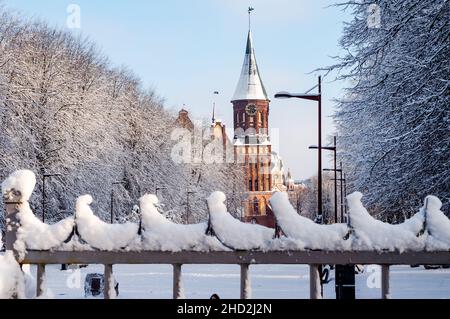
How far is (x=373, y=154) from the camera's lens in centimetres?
1866

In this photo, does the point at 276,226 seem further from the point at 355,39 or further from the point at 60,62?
the point at 60,62

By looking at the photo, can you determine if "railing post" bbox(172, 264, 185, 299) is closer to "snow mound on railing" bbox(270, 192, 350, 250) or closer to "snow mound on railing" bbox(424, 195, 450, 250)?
"snow mound on railing" bbox(270, 192, 350, 250)

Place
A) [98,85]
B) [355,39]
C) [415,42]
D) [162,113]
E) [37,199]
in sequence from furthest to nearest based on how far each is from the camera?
1. [162,113]
2. [98,85]
3. [37,199]
4. [355,39]
5. [415,42]

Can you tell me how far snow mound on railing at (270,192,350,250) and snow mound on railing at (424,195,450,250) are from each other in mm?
429

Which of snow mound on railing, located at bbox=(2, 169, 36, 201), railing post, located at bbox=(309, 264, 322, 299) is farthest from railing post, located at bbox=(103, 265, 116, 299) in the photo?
railing post, located at bbox=(309, 264, 322, 299)

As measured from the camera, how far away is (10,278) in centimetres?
376

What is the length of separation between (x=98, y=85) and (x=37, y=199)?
41.7 ft

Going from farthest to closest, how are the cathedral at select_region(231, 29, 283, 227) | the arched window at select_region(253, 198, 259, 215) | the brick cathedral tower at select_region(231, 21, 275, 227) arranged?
the arched window at select_region(253, 198, 259, 215) → the cathedral at select_region(231, 29, 283, 227) → the brick cathedral tower at select_region(231, 21, 275, 227)

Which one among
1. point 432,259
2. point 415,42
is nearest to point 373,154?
point 415,42

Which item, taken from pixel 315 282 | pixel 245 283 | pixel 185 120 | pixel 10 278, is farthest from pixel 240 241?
pixel 185 120

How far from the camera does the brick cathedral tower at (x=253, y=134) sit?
115062mm

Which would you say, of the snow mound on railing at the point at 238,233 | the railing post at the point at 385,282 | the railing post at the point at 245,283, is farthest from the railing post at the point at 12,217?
the railing post at the point at 385,282

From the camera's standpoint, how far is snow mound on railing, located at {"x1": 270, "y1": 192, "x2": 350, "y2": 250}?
358 cm

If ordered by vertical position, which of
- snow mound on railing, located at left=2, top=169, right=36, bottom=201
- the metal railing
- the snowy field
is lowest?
the snowy field
